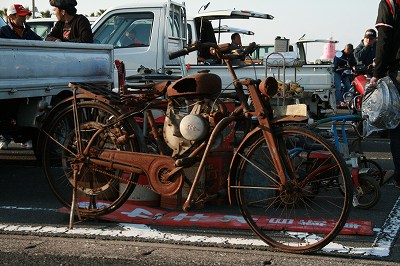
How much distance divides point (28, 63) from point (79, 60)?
86cm

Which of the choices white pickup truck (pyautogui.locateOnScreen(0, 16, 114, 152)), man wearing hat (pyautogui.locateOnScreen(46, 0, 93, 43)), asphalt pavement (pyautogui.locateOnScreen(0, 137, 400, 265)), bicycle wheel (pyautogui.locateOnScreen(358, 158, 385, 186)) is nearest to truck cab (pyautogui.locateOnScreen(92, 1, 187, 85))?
man wearing hat (pyautogui.locateOnScreen(46, 0, 93, 43))

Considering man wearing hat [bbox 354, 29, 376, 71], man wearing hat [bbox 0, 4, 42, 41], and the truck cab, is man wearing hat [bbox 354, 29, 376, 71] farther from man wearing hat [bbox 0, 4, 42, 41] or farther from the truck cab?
man wearing hat [bbox 0, 4, 42, 41]

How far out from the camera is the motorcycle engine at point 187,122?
4.95 meters

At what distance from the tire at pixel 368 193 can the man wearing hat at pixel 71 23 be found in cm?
399

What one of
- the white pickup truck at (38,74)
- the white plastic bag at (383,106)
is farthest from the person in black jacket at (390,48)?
the white pickup truck at (38,74)

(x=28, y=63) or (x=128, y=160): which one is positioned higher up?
(x=28, y=63)

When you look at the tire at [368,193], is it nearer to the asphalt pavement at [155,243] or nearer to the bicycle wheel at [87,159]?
the asphalt pavement at [155,243]

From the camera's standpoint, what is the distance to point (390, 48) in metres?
6.88

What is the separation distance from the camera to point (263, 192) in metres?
5.21

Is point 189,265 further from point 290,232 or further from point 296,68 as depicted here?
point 296,68

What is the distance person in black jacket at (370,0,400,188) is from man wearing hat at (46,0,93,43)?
141 inches

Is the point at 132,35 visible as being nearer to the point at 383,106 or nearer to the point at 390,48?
the point at 390,48

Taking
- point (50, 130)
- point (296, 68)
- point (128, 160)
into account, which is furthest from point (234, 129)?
point (296, 68)

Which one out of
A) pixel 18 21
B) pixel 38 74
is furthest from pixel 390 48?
pixel 18 21
